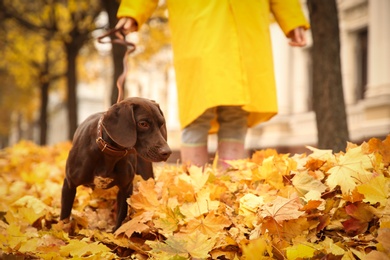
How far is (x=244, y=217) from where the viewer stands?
6.77 feet

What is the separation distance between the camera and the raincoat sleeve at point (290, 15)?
3.41 meters

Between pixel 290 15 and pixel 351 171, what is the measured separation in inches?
69.4

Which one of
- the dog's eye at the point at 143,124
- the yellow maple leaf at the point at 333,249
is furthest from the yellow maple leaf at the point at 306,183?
the dog's eye at the point at 143,124

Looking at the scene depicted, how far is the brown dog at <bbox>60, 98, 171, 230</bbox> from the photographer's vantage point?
6.25 ft

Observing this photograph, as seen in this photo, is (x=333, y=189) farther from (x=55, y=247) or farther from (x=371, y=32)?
(x=371, y=32)

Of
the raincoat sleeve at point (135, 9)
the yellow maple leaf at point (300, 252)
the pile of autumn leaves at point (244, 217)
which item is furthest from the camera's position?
the raincoat sleeve at point (135, 9)

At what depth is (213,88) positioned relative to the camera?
300cm

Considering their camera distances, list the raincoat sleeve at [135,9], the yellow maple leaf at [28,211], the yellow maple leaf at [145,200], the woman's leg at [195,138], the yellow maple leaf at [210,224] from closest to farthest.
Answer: the yellow maple leaf at [210,224] → the yellow maple leaf at [145,200] → the yellow maple leaf at [28,211] → the raincoat sleeve at [135,9] → the woman's leg at [195,138]

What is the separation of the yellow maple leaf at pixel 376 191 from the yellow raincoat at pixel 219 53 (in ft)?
4.39

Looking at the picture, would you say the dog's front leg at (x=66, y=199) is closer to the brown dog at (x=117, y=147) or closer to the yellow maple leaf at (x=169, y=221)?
the brown dog at (x=117, y=147)

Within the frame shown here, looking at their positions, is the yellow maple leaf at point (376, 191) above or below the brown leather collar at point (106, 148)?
below

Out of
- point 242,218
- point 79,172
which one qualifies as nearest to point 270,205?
point 242,218

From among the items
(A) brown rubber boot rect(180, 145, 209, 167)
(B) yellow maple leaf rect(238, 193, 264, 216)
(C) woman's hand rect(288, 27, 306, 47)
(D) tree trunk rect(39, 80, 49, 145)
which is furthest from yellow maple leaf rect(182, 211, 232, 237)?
(D) tree trunk rect(39, 80, 49, 145)

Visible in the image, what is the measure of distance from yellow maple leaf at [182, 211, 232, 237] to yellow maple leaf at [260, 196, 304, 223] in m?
0.19
